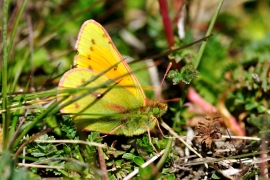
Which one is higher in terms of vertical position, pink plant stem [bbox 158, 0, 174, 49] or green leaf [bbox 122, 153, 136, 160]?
pink plant stem [bbox 158, 0, 174, 49]

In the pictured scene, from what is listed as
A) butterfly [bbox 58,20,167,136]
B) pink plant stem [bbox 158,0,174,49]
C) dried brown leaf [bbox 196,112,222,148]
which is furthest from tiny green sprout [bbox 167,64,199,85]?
pink plant stem [bbox 158,0,174,49]

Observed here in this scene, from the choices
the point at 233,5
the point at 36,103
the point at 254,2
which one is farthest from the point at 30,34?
the point at 254,2

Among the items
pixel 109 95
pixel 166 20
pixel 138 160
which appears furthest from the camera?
pixel 166 20

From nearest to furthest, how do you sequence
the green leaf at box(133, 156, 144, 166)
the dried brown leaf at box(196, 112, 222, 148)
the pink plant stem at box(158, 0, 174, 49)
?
the green leaf at box(133, 156, 144, 166) < the dried brown leaf at box(196, 112, 222, 148) < the pink plant stem at box(158, 0, 174, 49)

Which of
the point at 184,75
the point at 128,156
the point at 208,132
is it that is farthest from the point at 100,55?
the point at 208,132

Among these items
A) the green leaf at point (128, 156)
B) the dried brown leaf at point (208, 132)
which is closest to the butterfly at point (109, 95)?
the green leaf at point (128, 156)

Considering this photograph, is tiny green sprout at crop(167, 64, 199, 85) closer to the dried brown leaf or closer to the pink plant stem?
the dried brown leaf

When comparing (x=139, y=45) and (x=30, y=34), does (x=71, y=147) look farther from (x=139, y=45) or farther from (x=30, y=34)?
(x=139, y=45)

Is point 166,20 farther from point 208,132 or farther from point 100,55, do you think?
point 208,132

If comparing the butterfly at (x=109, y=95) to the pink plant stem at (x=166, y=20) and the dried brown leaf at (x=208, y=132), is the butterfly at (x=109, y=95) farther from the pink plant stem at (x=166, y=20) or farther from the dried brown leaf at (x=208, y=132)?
the pink plant stem at (x=166, y=20)
